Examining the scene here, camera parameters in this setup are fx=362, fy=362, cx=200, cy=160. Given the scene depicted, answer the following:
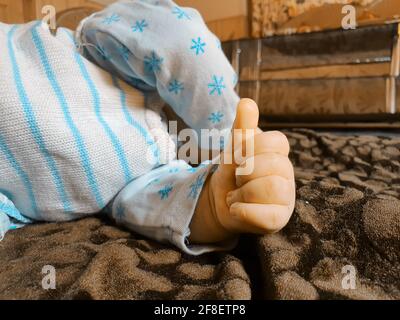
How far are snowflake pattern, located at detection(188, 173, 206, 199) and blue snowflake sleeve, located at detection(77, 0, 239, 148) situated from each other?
16cm

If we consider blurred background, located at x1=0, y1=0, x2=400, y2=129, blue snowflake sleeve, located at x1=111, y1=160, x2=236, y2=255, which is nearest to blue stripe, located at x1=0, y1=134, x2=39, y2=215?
blue snowflake sleeve, located at x1=111, y1=160, x2=236, y2=255

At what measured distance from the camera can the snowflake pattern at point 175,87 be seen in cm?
52

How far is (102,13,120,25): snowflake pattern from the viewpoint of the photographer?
0.54 meters

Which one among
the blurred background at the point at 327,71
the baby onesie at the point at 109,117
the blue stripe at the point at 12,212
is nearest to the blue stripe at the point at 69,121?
the baby onesie at the point at 109,117

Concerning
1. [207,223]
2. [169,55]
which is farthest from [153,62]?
[207,223]

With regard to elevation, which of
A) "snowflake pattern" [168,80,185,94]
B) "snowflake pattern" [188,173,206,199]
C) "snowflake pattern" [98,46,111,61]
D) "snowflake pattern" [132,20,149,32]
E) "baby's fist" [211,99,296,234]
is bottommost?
"snowflake pattern" [188,173,206,199]

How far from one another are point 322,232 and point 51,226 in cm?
34

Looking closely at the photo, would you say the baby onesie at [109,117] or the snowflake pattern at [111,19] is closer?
the baby onesie at [109,117]

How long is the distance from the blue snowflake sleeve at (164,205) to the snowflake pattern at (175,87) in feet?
0.37

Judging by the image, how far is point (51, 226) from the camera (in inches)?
18.6

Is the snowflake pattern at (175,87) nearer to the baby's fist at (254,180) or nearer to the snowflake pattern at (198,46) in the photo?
the snowflake pattern at (198,46)

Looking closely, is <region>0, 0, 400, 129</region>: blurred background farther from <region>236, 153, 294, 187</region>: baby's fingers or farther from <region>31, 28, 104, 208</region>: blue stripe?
<region>236, 153, 294, 187</region>: baby's fingers

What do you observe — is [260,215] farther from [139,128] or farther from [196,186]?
[139,128]
